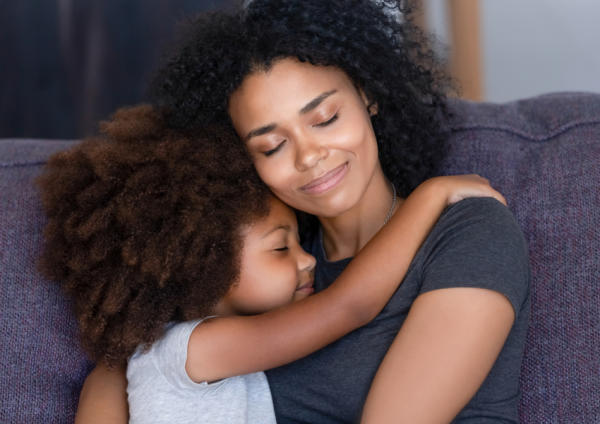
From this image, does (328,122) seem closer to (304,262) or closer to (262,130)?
(262,130)

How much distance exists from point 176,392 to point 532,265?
2.37 ft

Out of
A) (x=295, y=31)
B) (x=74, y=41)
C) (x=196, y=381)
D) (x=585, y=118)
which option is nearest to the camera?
(x=196, y=381)

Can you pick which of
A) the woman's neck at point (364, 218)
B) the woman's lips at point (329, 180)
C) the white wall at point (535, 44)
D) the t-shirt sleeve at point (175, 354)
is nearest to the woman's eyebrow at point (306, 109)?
the woman's lips at point (329, 180)

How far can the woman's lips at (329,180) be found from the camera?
51.9 inches

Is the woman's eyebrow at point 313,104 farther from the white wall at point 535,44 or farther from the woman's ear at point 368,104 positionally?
the white wall at point 535,44

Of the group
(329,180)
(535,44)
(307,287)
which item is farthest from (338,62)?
(535,44)

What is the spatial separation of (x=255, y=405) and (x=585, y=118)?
911 millimetres

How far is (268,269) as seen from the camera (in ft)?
4.44

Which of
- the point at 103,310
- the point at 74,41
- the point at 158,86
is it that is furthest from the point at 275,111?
the point at 74,41

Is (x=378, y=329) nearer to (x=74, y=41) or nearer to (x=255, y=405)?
(x=255, y=405)

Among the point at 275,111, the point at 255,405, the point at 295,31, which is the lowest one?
the point at 255,405

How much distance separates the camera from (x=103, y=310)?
4.13 feet

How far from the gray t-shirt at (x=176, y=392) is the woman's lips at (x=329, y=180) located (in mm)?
339

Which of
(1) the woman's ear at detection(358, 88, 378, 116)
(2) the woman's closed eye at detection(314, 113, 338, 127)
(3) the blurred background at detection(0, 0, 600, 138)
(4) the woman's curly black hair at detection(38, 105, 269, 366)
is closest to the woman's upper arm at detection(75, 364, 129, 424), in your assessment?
(4) the woman's curly black hair at detection(38, 105, 269, 366)
